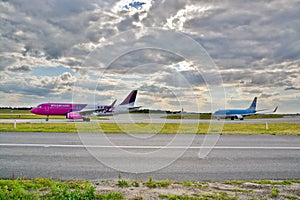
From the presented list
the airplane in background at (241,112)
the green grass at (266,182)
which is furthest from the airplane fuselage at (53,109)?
the green grass at (266,182)

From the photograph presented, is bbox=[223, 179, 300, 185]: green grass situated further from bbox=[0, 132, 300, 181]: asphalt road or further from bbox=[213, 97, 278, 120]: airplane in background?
bbox=[213, 97, 278, 120]: airplane in background

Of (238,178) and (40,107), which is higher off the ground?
(40,107)

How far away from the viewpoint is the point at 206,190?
17.7 feet

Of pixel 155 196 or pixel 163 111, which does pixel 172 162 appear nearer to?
Result: pixel 163 111

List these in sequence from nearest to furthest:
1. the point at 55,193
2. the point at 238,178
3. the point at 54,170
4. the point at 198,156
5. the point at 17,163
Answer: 1. the point at 55,193
2. the point at 238,178
3. the point at 54,170
4. the point at 17,163
5. the point at 198,156

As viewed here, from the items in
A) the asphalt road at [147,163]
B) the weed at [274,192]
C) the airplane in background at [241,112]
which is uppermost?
the airplane in background at [241,112]

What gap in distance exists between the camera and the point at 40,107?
44719mm

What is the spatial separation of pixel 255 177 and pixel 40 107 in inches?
1708

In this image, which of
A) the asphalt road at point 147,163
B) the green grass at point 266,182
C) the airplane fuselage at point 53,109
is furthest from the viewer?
the airplane fuselage at point 53,109

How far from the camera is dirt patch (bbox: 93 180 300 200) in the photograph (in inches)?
195

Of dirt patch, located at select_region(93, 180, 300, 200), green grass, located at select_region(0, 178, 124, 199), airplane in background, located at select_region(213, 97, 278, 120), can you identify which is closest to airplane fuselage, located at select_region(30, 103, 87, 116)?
airplane in background, located at select_region(213, 97, 278, 120)

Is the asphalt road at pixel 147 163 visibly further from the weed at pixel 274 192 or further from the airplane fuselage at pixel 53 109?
the airplane fuselage at pixel 53 109

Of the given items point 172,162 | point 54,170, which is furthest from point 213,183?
point 54,170

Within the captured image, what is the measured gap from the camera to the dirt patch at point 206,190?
4.96 metres
